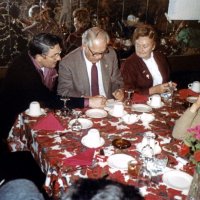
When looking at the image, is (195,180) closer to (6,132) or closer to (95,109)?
(95,109)

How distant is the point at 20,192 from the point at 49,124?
1.03 m

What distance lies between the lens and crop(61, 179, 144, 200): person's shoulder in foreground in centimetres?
104

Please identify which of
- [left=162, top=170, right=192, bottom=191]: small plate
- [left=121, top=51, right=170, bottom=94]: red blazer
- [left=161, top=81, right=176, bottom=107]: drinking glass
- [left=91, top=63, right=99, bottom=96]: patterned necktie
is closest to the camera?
[left=162, top=170, right=192, bottom=191]: small plate

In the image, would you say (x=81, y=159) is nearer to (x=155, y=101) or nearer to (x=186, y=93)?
(x=155, y=101)

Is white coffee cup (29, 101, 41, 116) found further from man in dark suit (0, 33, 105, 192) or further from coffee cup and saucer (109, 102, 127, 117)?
coffee cup and saucer (109, 102, 127, 117)

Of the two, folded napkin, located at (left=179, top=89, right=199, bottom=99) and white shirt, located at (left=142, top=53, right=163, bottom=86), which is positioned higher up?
white shirt, located at (left=142, top=53, right=163, bottom=86)

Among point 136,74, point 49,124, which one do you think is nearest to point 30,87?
point 49,124

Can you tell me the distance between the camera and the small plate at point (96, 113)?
9.08ft

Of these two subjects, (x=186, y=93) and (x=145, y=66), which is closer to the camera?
(x=186, y=93)

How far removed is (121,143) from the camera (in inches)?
91.0

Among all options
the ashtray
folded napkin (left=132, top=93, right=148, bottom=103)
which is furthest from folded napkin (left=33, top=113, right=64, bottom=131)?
folded napkin (left=132, top=93, right=148, bottom=103)

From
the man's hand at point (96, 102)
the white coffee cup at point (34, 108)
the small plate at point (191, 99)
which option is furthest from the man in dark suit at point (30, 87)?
the small plate at point (191, 99)

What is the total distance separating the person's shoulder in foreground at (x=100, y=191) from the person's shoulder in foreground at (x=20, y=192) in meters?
0.44

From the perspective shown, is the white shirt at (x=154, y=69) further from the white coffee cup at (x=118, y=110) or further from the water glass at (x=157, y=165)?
the water glass at (x=157, y=165)
